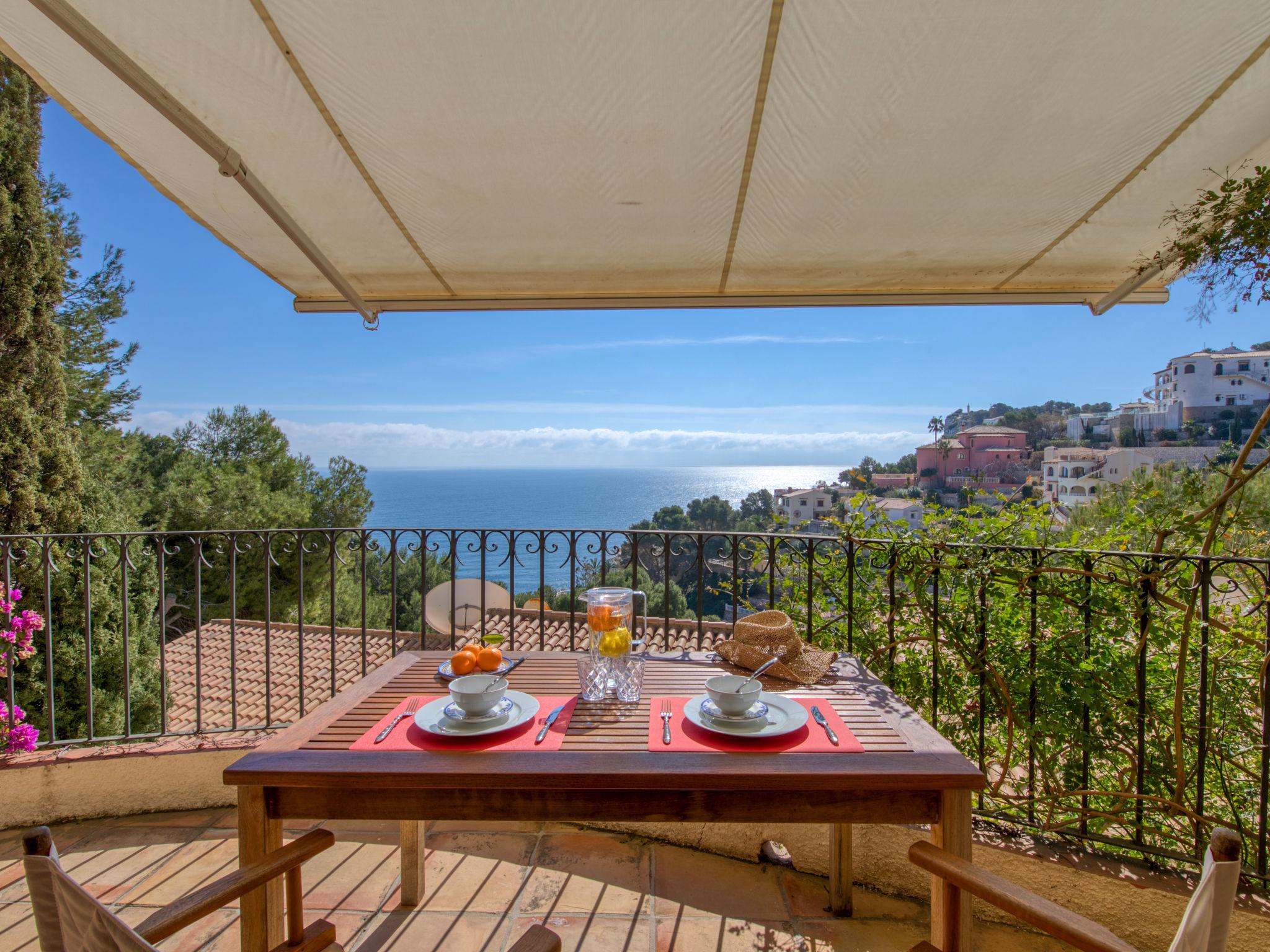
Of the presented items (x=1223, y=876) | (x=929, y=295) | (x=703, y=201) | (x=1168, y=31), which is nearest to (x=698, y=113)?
(x=703, y=201)

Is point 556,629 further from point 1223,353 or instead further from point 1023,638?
point 1223,353

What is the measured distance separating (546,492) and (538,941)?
72300 millimetres

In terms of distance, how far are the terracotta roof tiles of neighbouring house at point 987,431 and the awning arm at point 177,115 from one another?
4.20m

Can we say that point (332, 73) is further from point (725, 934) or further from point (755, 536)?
point (725, 934)

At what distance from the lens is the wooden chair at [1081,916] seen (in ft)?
2.52

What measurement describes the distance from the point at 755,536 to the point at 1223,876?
1.82 m

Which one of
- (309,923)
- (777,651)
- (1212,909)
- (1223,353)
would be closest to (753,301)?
(777,651)

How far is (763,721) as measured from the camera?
1358mm

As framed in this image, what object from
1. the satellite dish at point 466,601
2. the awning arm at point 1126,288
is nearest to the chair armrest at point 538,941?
the satellite dish at point 466,601

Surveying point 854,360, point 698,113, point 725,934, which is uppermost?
point 854,360

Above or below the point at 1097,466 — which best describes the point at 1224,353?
above

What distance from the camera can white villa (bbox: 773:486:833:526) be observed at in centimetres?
262

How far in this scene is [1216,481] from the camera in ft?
7.19

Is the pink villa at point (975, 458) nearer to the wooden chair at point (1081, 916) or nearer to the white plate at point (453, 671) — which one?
the wooden chair at point (1081, 916)
